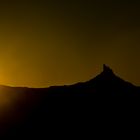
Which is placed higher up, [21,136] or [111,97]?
[111,97]

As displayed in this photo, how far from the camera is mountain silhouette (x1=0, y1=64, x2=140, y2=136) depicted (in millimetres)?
42125

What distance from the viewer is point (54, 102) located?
44.0 meters

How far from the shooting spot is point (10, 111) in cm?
4253

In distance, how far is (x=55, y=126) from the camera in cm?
4266

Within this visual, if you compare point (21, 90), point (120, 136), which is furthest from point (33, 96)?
point (120, 136)

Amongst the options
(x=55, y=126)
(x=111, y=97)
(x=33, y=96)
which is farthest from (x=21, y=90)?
(x=111, y=97)

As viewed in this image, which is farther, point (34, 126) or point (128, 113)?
point (128, 113)

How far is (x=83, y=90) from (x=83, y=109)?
5.88ft

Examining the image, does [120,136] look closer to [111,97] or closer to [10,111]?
[111,97]

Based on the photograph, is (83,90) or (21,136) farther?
(83,90)

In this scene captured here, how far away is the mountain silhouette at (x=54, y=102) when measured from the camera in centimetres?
4212

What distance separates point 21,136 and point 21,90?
A: 187 inches

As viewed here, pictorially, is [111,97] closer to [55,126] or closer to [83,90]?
[83,90]

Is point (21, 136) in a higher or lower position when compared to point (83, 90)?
lower
